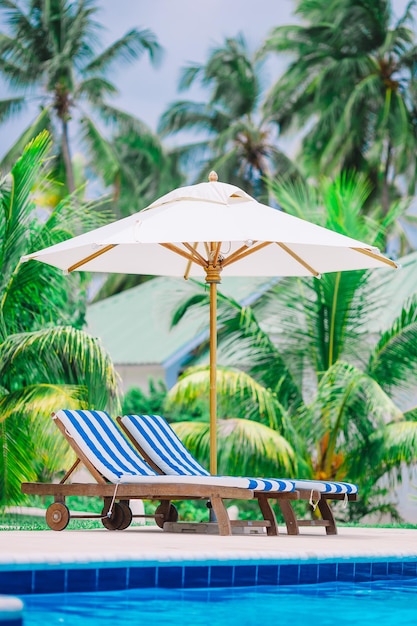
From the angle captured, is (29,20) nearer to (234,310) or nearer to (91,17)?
(91,17)

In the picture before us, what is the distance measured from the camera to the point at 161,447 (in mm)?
9516

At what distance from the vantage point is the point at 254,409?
14266 millimetres

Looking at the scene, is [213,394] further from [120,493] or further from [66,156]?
[66,156]

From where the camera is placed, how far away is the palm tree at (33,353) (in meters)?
11.3

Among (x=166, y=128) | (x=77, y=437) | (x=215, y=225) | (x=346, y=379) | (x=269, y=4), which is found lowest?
(x=77, y=437)

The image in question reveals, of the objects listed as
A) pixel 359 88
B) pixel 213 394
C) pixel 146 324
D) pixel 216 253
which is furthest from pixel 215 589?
pixel 359 88

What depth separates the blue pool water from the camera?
5.28 metres

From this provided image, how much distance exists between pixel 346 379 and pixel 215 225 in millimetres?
5726

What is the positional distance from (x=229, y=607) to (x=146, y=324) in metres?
20.9

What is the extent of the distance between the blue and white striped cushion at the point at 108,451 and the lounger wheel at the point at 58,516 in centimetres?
44

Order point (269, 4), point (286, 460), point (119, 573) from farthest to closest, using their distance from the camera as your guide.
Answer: point (269, 4) < point (286, 460) < point (119, 573)

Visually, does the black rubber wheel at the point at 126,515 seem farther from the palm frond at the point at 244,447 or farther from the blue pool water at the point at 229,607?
the palm frond at the point at 244,447

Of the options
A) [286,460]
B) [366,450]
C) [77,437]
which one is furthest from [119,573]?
[366,450]

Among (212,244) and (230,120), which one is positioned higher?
(230,120)
